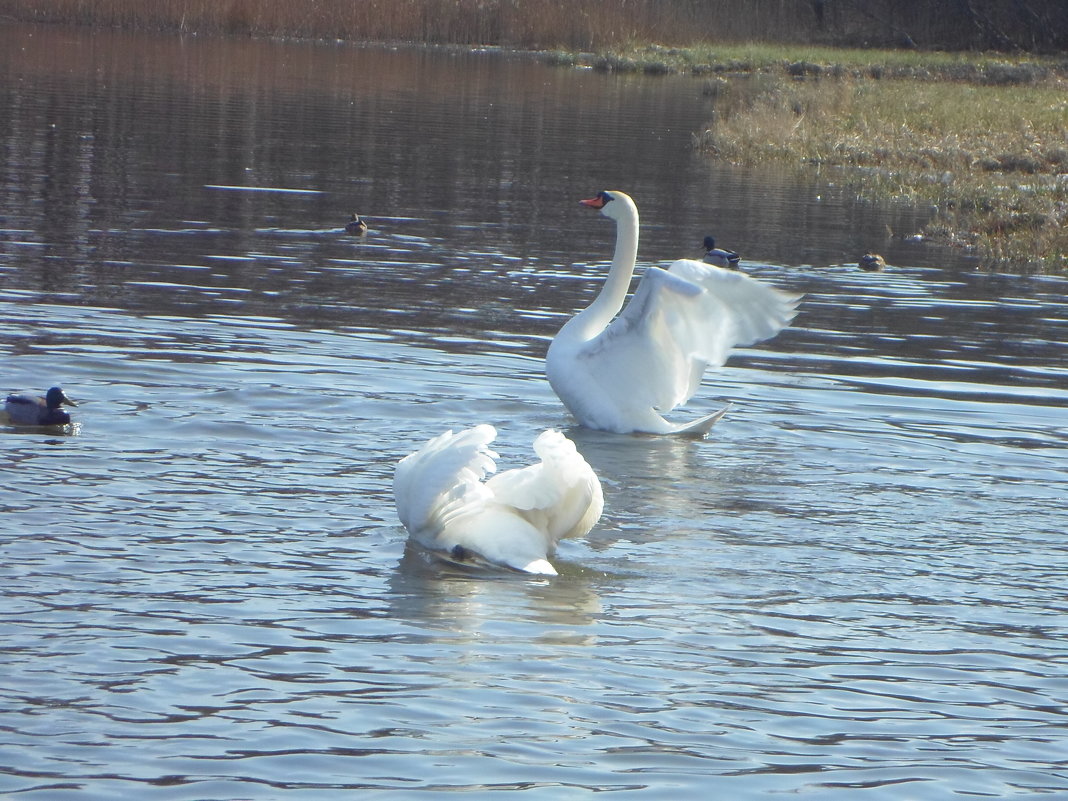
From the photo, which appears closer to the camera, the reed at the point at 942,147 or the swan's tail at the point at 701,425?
the swan's tail at the point at 701,425

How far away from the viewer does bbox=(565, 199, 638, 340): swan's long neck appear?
9.51 m

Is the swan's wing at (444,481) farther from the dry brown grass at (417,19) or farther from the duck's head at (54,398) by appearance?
the dry brown grass at (417,19)

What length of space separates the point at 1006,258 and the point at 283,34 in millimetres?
32675

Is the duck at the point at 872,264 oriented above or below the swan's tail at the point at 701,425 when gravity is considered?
above

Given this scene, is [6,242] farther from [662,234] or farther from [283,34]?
[283,34]

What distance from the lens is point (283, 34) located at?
46406mm

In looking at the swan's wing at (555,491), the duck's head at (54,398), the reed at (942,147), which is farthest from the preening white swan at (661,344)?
the reed at (942,147)

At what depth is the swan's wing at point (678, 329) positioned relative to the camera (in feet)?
28.4

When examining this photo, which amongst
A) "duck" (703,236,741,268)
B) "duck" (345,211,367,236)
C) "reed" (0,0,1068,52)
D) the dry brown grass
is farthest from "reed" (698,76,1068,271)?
"reed" (0,0,1068,52)

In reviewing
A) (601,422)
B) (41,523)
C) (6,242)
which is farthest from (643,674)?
(6,242)

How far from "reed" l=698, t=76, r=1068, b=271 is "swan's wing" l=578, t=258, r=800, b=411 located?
907cm

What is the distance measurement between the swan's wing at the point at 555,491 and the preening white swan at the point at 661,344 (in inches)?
92.0

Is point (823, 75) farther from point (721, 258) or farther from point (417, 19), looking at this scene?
point (721, 258)

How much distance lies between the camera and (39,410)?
8039 mm
